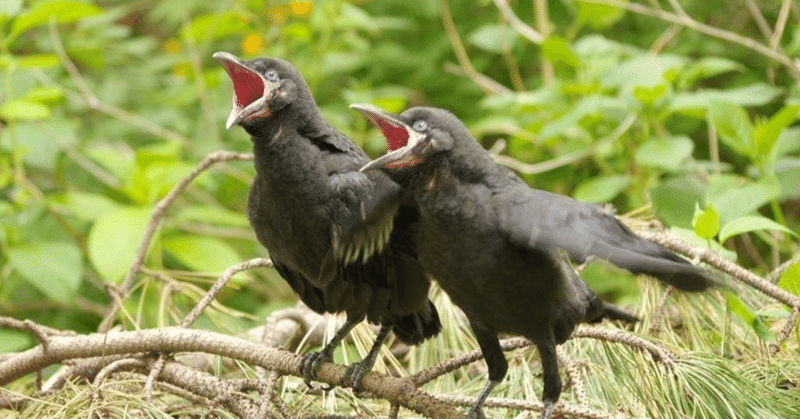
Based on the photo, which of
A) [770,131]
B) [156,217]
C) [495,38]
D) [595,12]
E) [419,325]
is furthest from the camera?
[495,38]

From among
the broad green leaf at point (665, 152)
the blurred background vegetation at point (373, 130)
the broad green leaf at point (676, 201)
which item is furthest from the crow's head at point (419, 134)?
the broad green leaf at point (665, 152)

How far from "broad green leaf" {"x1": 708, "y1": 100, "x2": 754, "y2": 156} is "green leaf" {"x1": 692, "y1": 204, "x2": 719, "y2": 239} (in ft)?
2.59

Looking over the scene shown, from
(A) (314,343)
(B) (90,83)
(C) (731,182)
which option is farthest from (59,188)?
(C) (731,182)

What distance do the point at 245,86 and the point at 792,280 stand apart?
4.59 ft

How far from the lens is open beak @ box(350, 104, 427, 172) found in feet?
6.00

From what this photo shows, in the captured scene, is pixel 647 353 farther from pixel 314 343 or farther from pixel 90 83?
pixel 90 83

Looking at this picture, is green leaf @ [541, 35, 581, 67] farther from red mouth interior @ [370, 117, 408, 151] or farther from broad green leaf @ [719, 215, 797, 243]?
red mouth interior @ [370, 117, 408, 151]

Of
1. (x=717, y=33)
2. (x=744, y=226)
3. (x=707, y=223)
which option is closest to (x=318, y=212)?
(x=707, y=223)

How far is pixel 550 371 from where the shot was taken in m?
1.94

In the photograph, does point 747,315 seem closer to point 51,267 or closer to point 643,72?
point 643,72

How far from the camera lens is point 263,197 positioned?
7.17ft

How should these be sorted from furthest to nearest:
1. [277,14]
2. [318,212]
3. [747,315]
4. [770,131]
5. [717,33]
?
[277,14] < [717,33] < [770,131] < [318,212] < [747,315]

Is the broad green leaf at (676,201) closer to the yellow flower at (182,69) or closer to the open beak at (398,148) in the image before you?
the open beak at (398,148)

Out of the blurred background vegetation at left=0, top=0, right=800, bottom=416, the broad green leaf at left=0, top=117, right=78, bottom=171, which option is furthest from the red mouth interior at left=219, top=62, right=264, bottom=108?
the broad green leaf at left=0, top=117, right=78, bottom=171
